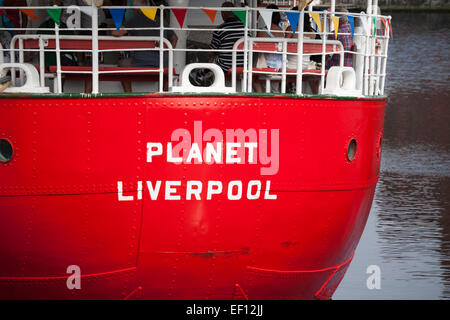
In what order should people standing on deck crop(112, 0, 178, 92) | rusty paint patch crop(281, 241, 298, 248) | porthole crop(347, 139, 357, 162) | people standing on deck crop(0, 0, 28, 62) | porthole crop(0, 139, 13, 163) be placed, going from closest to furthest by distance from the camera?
porthole crop(0, 139, 13, 163) → rusty paint patch crop(281, 241, 298, 248) → porthole crop(347, 139, 357, 162) → people standing on deck crop(112, 0, 178, 92) → people standing on deck crop(0, 0, 28, 62)

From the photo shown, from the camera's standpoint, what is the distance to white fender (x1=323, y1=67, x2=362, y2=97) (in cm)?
1022

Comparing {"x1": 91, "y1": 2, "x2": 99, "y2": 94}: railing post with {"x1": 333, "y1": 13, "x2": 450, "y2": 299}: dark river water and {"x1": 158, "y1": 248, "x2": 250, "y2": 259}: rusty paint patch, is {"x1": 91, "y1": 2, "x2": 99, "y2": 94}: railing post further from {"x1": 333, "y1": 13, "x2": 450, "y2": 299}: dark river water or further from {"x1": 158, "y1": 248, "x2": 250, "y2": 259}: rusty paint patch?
{"x1": 333, "y1": 13, "x2": 450, "y2": 299}: dark river water

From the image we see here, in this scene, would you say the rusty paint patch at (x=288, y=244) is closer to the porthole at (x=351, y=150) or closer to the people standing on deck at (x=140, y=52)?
the porthole at (x=351, y=150)

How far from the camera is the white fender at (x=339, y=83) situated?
1022 cm

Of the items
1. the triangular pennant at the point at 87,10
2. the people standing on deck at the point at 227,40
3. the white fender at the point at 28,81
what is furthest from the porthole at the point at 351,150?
the white fender at the point at 28,81

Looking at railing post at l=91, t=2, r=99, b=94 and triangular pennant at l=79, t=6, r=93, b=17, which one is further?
triangular pennant at l=79, t=6, r=93, b=17

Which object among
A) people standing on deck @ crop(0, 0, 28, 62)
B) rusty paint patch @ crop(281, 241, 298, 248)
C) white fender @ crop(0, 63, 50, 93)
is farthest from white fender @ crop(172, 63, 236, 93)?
people standing on deck @ crop(0, 0, 28, 62)

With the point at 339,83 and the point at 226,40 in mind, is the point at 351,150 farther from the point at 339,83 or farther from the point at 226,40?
the point at 226,40

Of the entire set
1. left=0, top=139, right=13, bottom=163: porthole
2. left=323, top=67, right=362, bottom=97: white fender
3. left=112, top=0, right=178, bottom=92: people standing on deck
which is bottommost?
left=0, top=139, right=13, bottom=163: porthole

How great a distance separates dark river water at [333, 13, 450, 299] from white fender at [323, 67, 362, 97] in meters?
4.09

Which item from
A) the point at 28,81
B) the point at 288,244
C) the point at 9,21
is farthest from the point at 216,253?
the point at 9,21

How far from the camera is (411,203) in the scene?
20484mm

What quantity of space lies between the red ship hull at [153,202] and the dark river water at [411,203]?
381 centimetres
